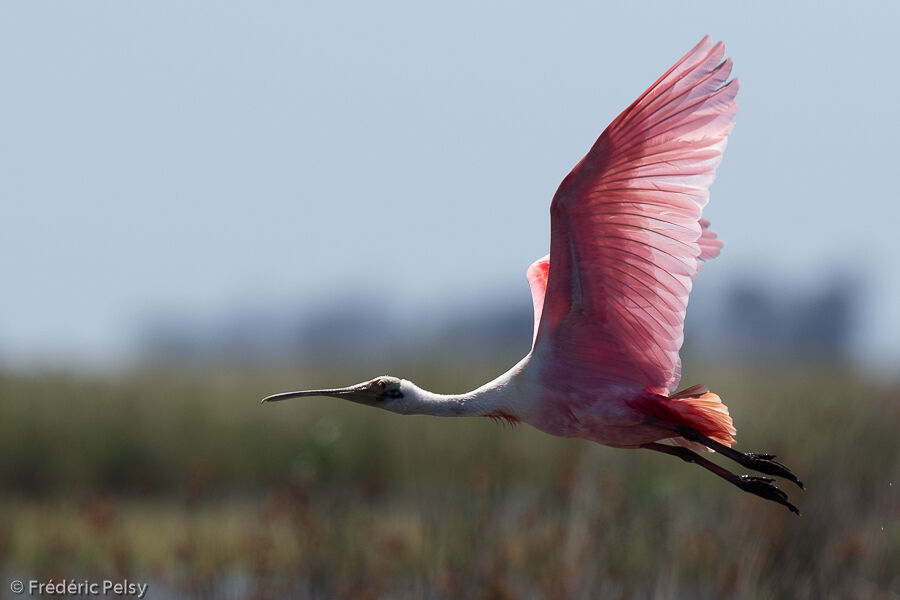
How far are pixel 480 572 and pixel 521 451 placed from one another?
193 inches

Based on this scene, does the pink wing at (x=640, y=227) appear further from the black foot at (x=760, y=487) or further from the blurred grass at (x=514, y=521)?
the blurred grass at (x=514, y=521)

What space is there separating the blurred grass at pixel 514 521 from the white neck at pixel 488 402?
2691 millimetres

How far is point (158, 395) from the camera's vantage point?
14344mm

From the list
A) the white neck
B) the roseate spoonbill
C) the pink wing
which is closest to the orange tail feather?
the roseate spoonbill

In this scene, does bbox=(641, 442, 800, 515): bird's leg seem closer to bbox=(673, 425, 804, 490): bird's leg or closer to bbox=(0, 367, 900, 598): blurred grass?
bbox=(673, 425, 804, 490): bird's leg

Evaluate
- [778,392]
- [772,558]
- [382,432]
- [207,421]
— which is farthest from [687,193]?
[207,421]

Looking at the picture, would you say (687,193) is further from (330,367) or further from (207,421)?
(330,367)

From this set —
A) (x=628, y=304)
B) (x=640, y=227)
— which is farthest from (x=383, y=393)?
(x=640, y=227)

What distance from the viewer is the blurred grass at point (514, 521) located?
7316 millimetres

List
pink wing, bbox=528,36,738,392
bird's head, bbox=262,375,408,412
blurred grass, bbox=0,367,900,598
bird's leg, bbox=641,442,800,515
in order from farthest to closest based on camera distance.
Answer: blurred grass, bbox=0,367,900,598
bird's head, bbox=262,375,408,412
bird's leg, bbox=641,442,800,515
pink wing, bbox=528,36,738,392

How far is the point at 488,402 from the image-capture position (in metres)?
4.54

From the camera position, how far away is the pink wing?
13.4 ft

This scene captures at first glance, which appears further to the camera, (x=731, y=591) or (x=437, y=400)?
(x=731, y=591)

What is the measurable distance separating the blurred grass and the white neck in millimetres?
2691
